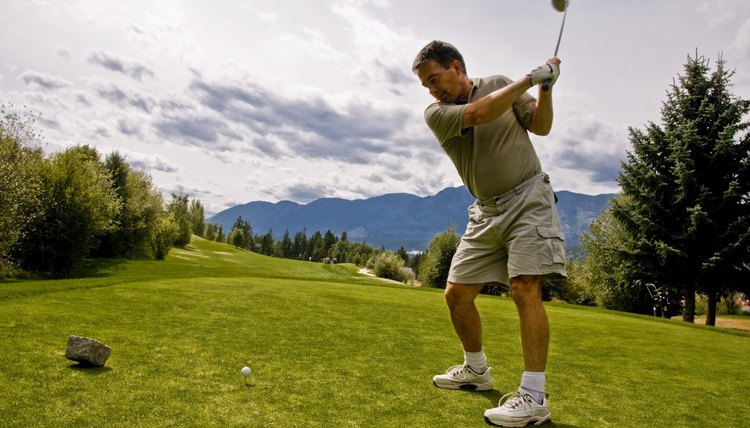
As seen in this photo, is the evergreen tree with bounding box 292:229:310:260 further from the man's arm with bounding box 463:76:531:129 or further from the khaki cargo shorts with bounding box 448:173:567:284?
the man's arm with bounding box 463:76:531:129

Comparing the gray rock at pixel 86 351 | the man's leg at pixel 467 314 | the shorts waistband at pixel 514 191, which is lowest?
the gray rock at pixel 86 351

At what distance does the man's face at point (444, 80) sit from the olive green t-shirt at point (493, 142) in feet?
0.33

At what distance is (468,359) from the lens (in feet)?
12.0

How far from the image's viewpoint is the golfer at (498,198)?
3.21 m

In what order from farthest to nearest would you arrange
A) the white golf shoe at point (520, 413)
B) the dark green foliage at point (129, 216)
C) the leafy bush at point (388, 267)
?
the leafy bush at point (388, 267) < the dark green foliage at point (129, 216) < the white golf shoe at point (520, 413)

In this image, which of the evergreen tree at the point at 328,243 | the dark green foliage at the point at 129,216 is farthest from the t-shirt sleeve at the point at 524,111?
the evergreen tree at the point at 328,243

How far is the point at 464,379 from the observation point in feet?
11.6

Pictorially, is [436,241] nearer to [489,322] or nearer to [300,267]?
[300,267]

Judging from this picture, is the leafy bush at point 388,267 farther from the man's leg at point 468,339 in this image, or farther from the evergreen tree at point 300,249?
the evergreen tree at point 300,249

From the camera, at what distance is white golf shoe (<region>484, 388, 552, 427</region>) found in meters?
2.78

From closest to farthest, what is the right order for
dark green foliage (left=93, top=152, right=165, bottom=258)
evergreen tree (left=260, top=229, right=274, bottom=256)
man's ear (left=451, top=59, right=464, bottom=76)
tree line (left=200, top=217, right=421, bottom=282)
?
man's ear (left=451, top=59, right=464, bottom=76)
dark green foliage (left=93, top=152, right=165, bottom=258)
tree line (left=200, top=217, right=421, bottom=282)
evergreen tree (left=260, top=229, right=274, bottom=256)

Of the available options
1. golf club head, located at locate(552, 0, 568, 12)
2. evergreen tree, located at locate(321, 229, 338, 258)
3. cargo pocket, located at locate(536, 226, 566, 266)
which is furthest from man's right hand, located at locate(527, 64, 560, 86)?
evergreen tree, located at locate(321, 229, 338, 258)

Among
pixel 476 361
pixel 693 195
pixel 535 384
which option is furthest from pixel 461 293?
pixel 693 195

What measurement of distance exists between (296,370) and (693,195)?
1979 cm
